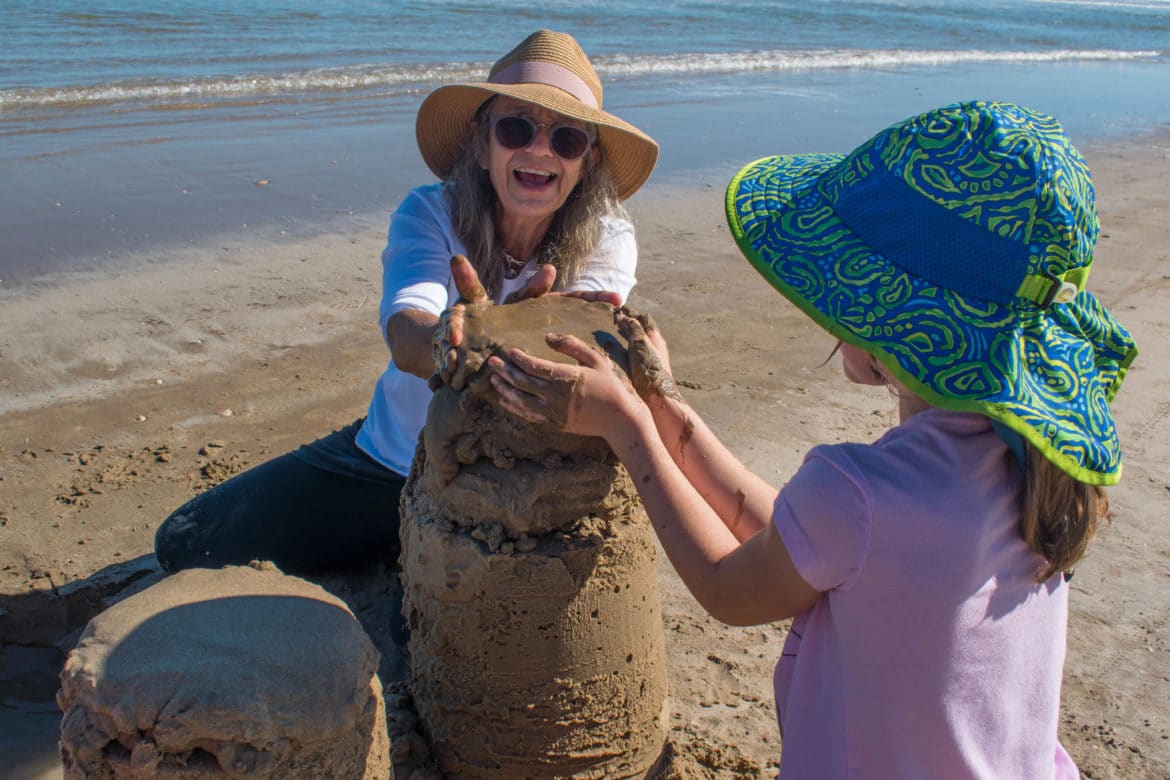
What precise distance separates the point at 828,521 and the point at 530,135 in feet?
5.79

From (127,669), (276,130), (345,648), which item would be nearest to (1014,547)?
→ (345,648)

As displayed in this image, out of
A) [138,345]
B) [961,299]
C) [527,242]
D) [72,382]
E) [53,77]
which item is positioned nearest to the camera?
[961,299]

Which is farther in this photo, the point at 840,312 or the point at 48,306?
the point at 48,306

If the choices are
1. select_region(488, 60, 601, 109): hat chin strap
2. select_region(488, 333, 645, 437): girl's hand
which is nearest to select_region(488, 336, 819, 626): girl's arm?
select_region(488, 333, 645, 437): girl's hand

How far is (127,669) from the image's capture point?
1766mm

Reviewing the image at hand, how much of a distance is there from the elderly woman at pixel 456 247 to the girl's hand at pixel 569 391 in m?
0.78

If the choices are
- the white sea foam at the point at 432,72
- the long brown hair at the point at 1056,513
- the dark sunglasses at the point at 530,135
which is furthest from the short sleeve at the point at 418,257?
the white sea foam at the point at 432,72

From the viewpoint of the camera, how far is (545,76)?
10.3 feet

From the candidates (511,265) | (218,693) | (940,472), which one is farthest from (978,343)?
(511,265)

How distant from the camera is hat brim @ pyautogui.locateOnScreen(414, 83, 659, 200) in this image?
3.03m

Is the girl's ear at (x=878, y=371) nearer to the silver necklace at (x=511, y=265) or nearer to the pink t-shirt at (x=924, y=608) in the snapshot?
the pink t-shirt at (x=924, y=608)

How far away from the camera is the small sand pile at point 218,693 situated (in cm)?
174

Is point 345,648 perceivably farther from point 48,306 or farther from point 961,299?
point 48,306

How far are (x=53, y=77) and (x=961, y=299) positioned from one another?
1262cm
